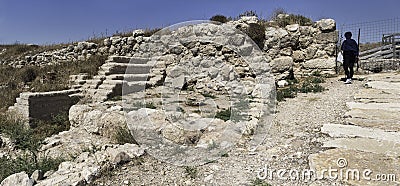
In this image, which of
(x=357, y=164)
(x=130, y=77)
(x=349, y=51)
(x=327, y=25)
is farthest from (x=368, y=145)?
(x=130, y=77)

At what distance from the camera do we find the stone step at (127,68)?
34.0 feet

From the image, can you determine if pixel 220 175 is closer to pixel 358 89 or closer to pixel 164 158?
pixel 164 158

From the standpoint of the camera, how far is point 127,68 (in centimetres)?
1088

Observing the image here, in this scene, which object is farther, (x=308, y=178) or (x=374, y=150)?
(x=374, y=150)

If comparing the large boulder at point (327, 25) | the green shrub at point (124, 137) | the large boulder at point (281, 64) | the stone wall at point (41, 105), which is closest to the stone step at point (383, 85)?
the large boulder at point (281, 64)

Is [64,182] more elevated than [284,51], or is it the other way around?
[284,51]

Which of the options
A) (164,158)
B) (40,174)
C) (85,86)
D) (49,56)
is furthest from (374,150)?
(49,56)

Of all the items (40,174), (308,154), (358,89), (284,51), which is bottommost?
(40,174)

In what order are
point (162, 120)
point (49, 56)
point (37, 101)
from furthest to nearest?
1. point (49, 56)
2. point (37, 101)
3. point (162, 120)

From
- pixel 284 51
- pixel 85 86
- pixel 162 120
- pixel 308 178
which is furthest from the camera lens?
pixel 85 86

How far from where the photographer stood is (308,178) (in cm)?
309

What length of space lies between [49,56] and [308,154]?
1447 cm

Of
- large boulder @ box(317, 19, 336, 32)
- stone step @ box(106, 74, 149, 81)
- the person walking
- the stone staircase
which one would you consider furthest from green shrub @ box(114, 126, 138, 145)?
large boulder @ box(317, 19, 336, 32)
